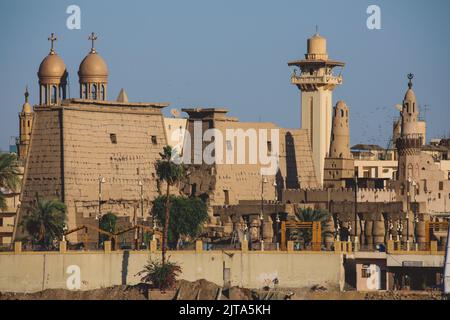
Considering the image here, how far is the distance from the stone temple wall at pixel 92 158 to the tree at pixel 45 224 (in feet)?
21.7

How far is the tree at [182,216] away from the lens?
182750 millimetres

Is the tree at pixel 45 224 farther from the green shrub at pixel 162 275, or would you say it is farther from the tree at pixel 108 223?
the green shrub at pixel 162 275

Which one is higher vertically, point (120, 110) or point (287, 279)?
point (120, 110)

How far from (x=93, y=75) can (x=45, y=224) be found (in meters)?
26.2

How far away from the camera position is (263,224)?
176 meters

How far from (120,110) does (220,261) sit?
35357 millimetres

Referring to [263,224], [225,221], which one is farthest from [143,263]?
[225,221]

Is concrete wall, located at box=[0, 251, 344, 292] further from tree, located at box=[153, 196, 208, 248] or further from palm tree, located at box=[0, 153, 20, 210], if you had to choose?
palm tree, located at box=[0, 153, 20, 210]

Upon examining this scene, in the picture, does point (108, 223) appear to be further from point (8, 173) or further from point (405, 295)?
point (405, 295)

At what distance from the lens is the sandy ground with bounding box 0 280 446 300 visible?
15800 centimetres
